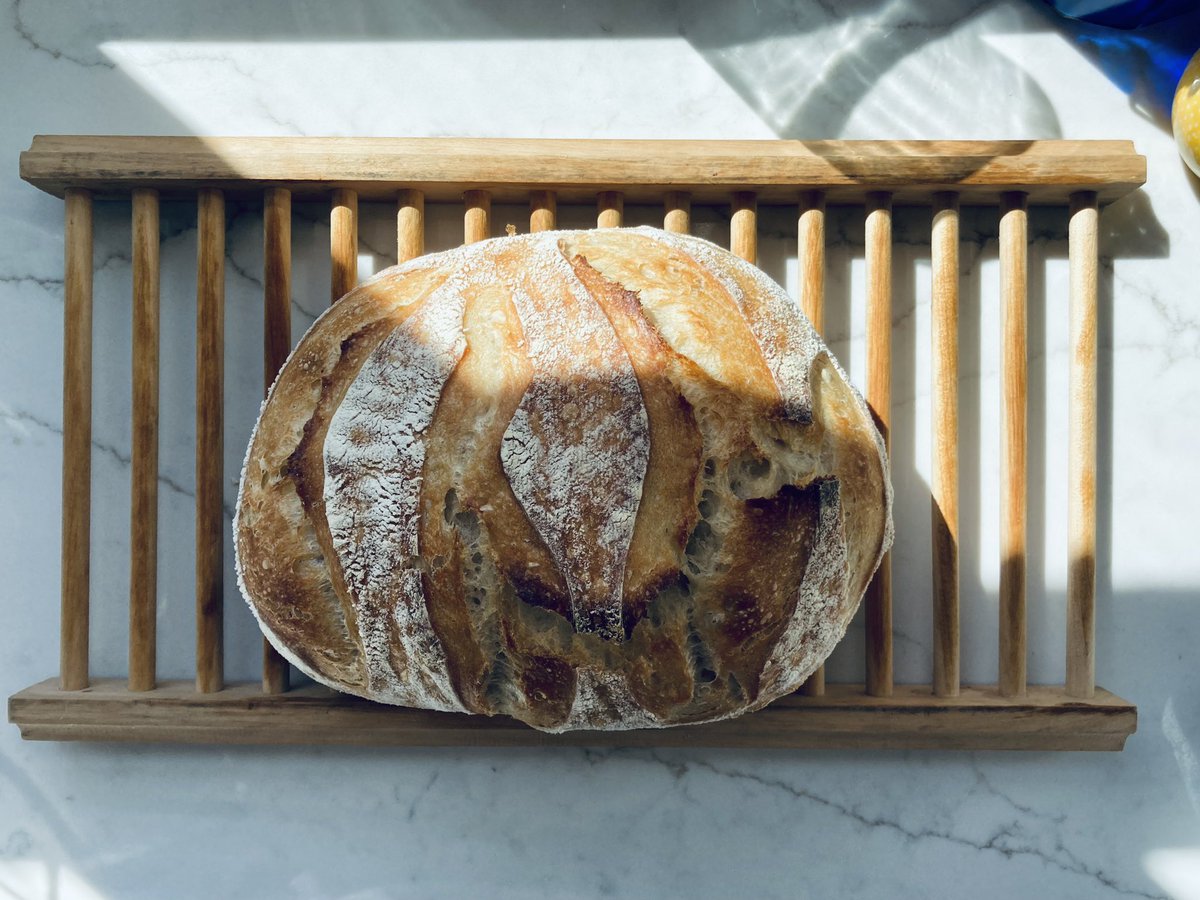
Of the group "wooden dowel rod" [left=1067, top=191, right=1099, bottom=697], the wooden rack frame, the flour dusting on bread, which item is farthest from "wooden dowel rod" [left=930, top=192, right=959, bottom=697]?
the flour dusting on bread

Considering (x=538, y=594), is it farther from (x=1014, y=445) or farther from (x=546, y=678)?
(x=1014, y=445)

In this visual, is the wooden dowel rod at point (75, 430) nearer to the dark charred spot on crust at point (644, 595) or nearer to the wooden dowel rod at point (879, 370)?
the dark charred spot on crust at point (644, 595)

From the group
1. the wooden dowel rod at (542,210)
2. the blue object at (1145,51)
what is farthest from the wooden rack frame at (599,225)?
the blue object at (1145,51)

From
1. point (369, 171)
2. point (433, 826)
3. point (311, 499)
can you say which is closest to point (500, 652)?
point (311, 499)

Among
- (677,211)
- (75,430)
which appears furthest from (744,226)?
(75,430)

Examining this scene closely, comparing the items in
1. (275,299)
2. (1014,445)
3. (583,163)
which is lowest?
(1014,445)

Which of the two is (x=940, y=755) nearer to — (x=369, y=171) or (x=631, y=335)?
(x=631, y=335)
